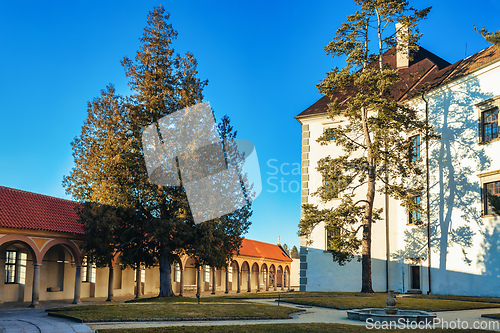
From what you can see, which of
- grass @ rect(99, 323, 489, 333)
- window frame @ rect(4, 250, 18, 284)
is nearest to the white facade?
grass @ rect(99, 323, 489, 333)

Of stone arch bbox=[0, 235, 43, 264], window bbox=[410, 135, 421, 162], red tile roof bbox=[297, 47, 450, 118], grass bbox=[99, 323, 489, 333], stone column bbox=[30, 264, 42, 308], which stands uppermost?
red tile roof bbox=[297, 47, 450, 118]

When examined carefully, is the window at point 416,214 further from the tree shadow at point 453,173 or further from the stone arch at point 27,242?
the stone arch at point 27,242

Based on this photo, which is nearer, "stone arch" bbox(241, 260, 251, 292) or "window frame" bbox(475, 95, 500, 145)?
"window frame" bbox(475, 95, 500, 145)

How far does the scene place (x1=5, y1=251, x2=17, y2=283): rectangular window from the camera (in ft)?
84.7

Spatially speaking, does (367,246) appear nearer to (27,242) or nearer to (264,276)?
(27,242)

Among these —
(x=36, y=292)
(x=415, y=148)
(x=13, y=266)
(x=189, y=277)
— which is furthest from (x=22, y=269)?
(x=415, y=148)

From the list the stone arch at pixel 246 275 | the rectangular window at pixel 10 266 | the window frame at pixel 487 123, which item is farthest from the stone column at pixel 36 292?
the stone arch at pixel 246 275

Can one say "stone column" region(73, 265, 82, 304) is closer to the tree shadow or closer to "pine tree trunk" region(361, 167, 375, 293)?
"pine tree trunk" region(361, 167, 375, 293)

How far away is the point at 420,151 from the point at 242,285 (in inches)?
1188

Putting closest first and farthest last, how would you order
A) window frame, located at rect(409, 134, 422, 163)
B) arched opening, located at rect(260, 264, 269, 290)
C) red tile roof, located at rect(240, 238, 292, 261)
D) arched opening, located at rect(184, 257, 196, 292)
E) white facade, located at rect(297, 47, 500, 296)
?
white facade, located at rect(297, 47, 500, 296)
window frame, located at rect(409, 134, 422, 163)
arched opening, located at rect(184, 257, 196, 292)
red tile roof, located at rect(240, 238, 292, 261)
arched opening, located at rect(260, 264, 269, 290)

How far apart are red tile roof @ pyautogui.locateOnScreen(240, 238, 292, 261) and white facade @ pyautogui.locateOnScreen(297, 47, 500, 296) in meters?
20.8

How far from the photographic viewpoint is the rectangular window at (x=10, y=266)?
2581 cm

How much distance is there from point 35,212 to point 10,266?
11.8 feet

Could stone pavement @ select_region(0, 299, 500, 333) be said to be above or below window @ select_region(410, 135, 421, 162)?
below
